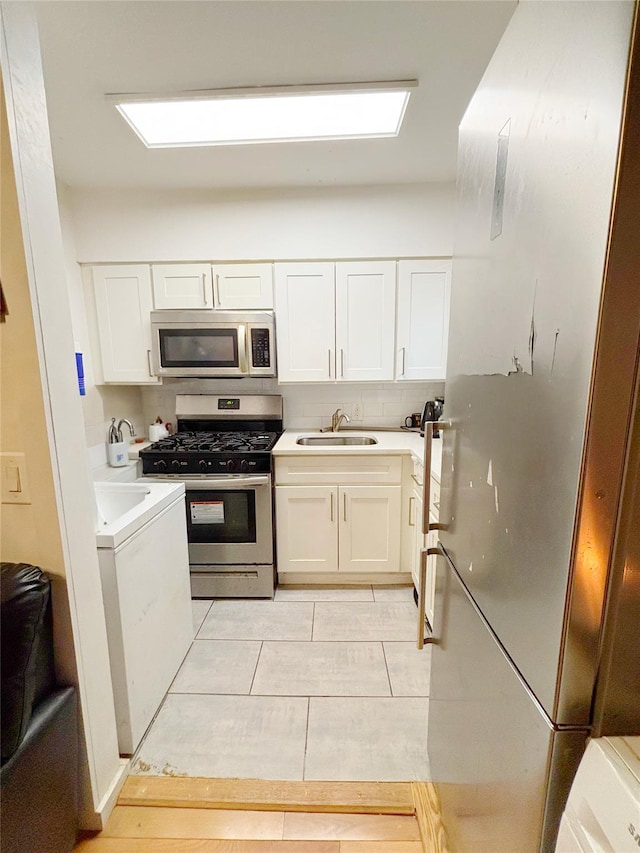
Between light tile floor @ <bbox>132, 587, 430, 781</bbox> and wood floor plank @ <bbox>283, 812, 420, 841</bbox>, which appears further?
light tile floor @ <bbox>132, 587, 430, 781</bbox>

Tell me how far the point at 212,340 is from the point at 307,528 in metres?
1.39

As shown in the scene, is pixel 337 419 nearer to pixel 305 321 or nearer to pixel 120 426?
pixel 305 321

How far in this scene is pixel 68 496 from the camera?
110cm

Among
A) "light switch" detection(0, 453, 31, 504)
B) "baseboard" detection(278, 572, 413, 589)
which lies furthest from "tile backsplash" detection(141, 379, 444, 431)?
"light switch" detection(0, 453, 31, 504)

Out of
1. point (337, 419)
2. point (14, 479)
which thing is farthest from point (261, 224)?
point (14, 479)

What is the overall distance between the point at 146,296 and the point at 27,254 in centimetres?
177

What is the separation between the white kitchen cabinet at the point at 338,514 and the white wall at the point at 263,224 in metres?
1.39

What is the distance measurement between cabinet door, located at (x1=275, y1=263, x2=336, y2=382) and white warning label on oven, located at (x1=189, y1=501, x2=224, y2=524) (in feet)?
3.10

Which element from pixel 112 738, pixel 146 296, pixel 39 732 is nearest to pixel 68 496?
pixel 39 732

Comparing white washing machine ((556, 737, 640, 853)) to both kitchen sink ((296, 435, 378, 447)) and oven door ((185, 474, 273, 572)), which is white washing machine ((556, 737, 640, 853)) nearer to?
oven door ((185, 474, 273, 572))

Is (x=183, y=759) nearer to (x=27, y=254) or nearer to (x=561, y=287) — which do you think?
(x=27, y=254)

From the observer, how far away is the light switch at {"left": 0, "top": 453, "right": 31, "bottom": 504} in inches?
40.0

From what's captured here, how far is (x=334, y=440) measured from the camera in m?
2.95

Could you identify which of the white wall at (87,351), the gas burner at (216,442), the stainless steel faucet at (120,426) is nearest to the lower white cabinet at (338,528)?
the gas burner at (216,442)
